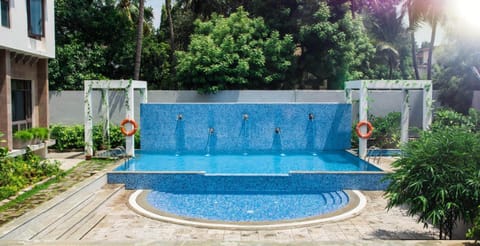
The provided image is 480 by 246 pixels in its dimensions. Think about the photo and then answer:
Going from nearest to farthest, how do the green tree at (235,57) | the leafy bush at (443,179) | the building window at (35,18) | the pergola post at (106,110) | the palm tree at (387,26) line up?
the leafy bush at (443,179) → the building window at (35,18) → the pergola post at (106,110) → the green tree at (235,57) → the palm tree at (387,26)

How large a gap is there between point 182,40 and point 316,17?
10.1m

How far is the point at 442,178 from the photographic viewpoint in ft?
20.3

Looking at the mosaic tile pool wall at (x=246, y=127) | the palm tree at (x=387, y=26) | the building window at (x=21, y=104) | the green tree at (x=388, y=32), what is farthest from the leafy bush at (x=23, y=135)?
the palm tree at (x=387, y=26)

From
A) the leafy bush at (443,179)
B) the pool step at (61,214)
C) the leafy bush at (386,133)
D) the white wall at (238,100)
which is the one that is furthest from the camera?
the white wall at (238,100)

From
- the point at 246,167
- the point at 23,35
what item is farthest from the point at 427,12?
the point at 23,35

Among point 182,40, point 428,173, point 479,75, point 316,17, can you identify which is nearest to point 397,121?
point 479,75

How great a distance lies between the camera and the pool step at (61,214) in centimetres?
675

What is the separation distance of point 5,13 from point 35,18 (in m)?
1.72

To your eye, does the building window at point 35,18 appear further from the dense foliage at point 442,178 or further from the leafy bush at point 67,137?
the dense foliage at point 442,178

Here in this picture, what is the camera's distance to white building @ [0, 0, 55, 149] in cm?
1073

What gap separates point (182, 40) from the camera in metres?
27.2

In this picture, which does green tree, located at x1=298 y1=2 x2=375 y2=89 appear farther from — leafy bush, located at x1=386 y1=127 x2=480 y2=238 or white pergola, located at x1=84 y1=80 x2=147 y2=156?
leafy bush, located at x1=386 y1=127 x2=480 y2=238

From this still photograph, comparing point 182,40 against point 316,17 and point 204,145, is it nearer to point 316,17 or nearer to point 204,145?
point 316,17

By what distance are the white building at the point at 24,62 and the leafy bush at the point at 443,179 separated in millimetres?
8896
